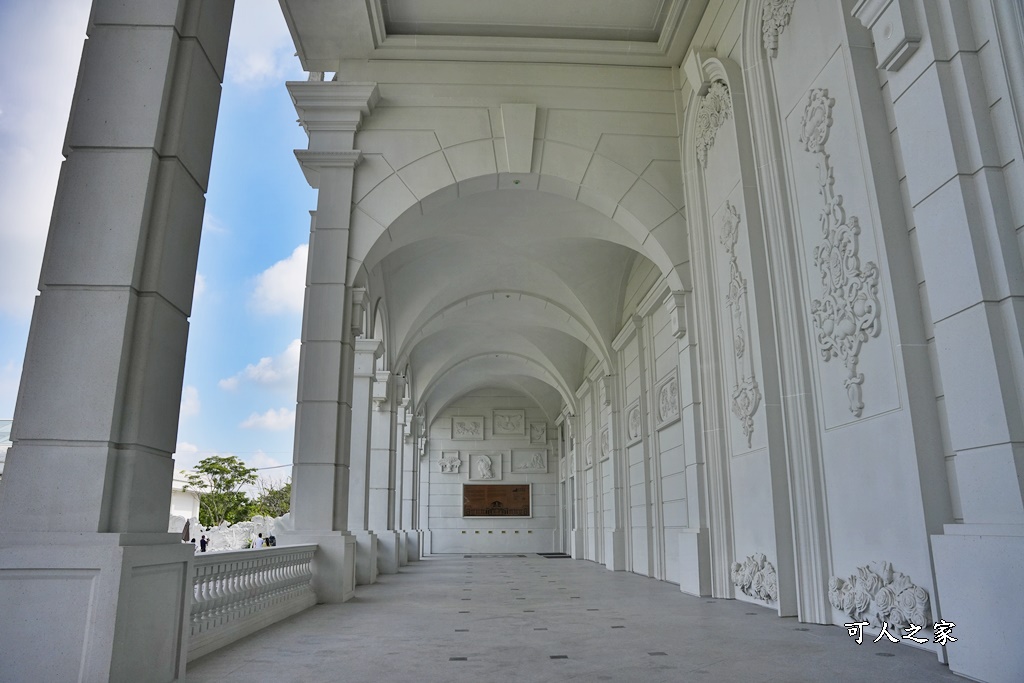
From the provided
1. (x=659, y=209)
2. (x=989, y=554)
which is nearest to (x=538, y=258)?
(x=659, y=209)

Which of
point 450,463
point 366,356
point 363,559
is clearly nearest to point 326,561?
point 363,559

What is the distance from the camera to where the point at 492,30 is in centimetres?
763

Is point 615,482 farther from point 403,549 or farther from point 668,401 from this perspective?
point 403,549

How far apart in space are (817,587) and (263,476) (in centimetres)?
3190

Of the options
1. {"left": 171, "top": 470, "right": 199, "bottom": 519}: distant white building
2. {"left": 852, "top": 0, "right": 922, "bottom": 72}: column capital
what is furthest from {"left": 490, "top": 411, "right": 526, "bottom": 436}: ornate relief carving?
{"left": 852, "top": 0, "right": 922, "bottom": 72}: column capital

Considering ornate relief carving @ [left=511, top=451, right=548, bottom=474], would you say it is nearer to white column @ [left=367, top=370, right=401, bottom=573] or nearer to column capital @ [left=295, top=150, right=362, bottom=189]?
white column @ [left=367, top=370, right=401, bottom=573]

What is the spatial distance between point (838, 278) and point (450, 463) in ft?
63.5

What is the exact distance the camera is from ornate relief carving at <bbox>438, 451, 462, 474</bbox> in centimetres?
2281

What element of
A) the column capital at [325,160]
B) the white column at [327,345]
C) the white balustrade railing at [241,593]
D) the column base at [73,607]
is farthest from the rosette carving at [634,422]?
the column base at [73,607]

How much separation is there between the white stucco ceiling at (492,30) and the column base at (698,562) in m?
5.25

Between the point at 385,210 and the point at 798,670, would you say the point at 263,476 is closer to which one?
the point at 385,210

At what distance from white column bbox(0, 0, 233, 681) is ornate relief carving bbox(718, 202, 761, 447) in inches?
Result: 173

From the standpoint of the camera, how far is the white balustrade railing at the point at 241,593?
13.2ft

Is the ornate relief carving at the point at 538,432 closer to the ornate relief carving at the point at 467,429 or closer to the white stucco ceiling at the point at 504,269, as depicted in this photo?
the ornate relief carving at the point at 467,429
